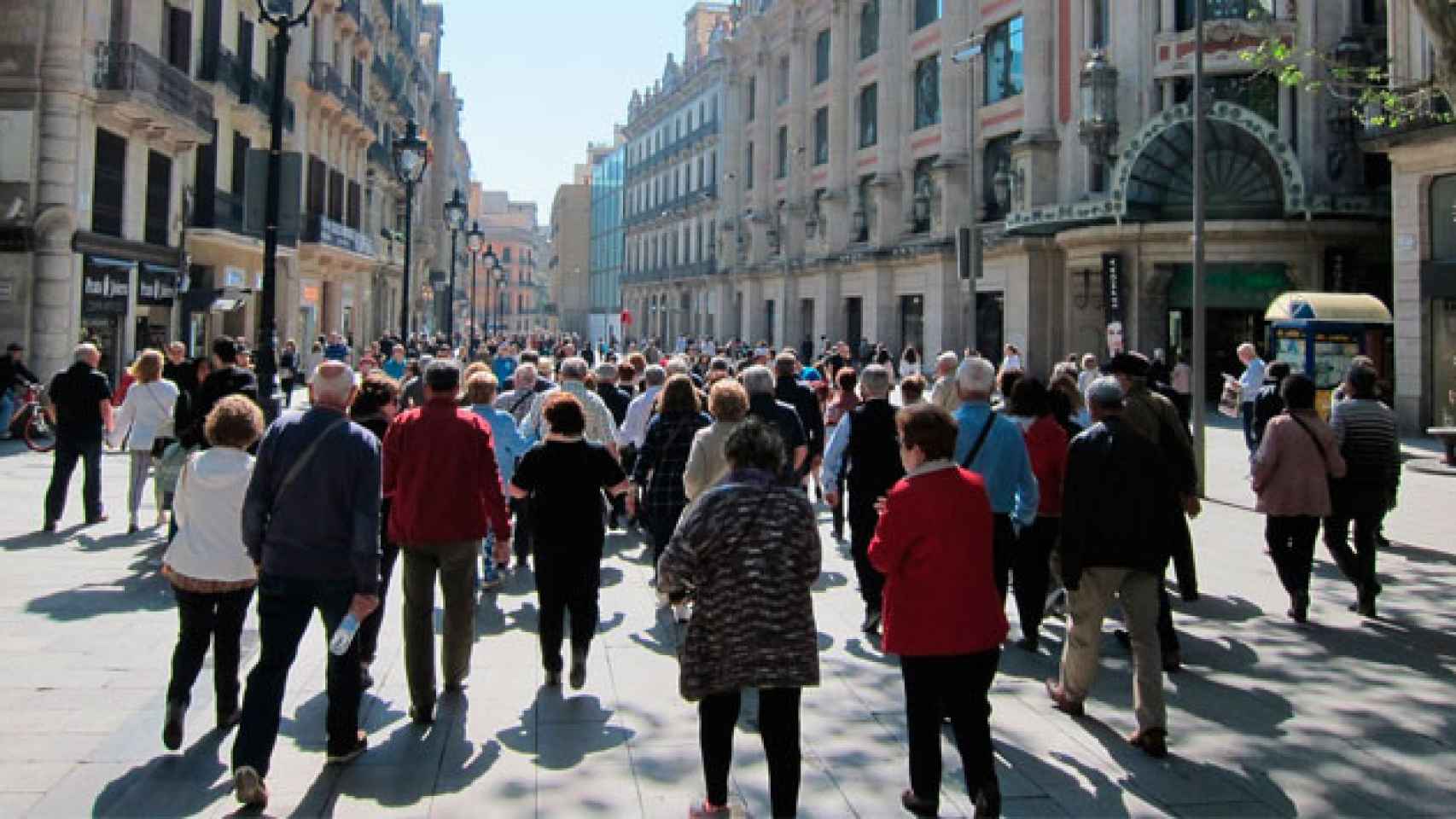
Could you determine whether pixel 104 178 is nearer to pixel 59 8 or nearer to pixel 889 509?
pixel 59 8

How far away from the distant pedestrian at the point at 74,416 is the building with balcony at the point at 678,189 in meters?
49.8

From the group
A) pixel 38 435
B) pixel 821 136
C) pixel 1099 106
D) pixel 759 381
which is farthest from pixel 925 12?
pixel 759 381

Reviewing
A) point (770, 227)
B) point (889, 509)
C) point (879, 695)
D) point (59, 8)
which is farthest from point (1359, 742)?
point (770, 227)

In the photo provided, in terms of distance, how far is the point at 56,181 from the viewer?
750 inches

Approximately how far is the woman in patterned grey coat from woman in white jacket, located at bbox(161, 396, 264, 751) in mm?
2228

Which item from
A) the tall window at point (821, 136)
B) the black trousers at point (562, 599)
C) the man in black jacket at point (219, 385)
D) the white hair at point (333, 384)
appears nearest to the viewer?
the white hair at point (333, 384)

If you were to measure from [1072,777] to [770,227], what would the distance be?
160 ft

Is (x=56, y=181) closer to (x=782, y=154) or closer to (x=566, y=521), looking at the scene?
(x=566, y=521)

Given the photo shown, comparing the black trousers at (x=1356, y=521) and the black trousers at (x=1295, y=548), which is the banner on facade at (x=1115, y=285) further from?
the black trousers at (x=1295, y=548)

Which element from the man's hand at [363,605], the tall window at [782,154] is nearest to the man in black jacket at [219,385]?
the man's hand at [363,605]

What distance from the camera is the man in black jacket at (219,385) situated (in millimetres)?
8273

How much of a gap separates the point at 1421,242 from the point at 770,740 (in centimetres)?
2211

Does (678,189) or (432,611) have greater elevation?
(678,189)

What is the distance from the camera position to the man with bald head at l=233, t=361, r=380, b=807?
4.49m
